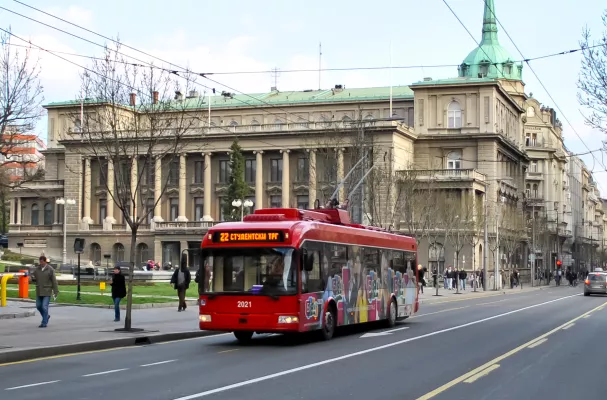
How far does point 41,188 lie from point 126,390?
101m

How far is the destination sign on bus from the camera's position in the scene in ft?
71.9

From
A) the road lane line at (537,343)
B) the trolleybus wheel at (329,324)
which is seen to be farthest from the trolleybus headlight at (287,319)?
the road lane line at (537,343)

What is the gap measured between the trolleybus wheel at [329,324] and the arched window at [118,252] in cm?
8177

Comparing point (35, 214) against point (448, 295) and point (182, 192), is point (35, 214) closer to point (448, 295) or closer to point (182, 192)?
point (182, 192)

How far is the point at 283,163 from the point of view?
10094 cm

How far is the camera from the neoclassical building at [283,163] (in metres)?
96.8

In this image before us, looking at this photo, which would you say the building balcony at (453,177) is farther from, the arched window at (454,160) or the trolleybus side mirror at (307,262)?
the trolleybus side mirror at (307,262)

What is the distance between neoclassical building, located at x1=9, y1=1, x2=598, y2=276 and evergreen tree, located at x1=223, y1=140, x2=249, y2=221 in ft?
2.84

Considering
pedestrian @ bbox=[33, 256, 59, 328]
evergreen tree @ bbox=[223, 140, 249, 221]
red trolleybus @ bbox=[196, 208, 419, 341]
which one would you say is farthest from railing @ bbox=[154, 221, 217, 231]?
red trolleybus @ bbox=[196, 208, 419, 341]

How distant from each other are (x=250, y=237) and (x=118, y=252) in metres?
84.0

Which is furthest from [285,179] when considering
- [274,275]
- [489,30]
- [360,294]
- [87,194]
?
[274,275]

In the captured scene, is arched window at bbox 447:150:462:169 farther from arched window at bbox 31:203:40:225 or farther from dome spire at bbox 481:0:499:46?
arched window at bbox 31:203:40:225

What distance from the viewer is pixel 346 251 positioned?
25.3 m

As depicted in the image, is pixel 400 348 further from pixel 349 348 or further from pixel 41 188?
pixel 41 188
